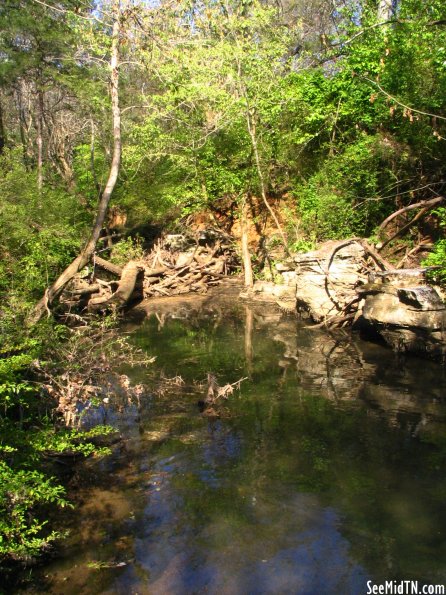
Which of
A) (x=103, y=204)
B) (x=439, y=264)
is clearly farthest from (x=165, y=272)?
(x=439, y=264)

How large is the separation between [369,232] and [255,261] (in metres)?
5.29

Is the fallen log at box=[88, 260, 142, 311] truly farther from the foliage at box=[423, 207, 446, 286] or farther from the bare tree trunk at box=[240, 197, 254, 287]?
the foliage at box=[423, 207, 446, 286]

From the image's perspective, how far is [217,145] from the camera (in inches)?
851

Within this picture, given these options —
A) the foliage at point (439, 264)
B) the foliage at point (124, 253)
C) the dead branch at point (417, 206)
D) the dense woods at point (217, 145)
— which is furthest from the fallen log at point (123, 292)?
the foliage at point (439, 264)

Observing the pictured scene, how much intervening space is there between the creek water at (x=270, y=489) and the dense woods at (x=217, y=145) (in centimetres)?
95

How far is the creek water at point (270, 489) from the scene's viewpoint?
17.2ft

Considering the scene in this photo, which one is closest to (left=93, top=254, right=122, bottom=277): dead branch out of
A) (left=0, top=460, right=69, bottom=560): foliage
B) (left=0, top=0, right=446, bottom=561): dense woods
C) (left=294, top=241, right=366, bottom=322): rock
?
(left=0, top=0, right=446, bottom=561): dense woods

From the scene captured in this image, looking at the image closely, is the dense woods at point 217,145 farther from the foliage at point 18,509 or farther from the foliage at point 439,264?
the foliage at point 18,509

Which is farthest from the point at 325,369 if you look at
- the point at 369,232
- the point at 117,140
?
the point at 369,232

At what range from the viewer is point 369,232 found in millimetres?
16984

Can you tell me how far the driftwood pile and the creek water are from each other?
20.0ft

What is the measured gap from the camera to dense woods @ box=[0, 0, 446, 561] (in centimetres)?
1020

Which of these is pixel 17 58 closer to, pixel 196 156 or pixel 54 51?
pixel 54 51

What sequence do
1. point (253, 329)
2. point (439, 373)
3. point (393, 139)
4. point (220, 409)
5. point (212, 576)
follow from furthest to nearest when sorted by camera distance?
point (393, 139) < point (253, 329) < point (439, 373) < point (220, 409) < point (212, 576)
